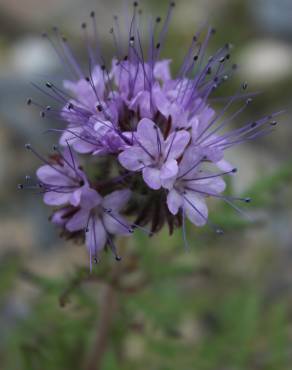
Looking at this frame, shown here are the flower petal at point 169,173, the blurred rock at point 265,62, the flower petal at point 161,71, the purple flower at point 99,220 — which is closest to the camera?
the flower petal at point 169,173

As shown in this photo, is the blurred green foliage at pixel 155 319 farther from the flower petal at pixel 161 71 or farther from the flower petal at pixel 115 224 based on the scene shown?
the flower petal at pixel 161 71

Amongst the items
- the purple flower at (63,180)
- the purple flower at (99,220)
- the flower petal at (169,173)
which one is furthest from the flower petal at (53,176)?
the flower petal at (169,173)

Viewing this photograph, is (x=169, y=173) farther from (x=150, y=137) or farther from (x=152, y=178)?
(x=150, y=137)

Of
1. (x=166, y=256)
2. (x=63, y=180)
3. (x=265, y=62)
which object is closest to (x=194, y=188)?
(x=63, y=180)

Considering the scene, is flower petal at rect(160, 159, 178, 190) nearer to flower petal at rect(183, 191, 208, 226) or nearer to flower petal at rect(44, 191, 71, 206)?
flower petal at rect(183, 191, 208, 226)

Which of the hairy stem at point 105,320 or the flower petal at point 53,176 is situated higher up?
the flower petal at point 53,176

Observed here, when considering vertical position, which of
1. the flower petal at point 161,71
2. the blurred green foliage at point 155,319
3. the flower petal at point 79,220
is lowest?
the blurred green foliage at point 155,319
